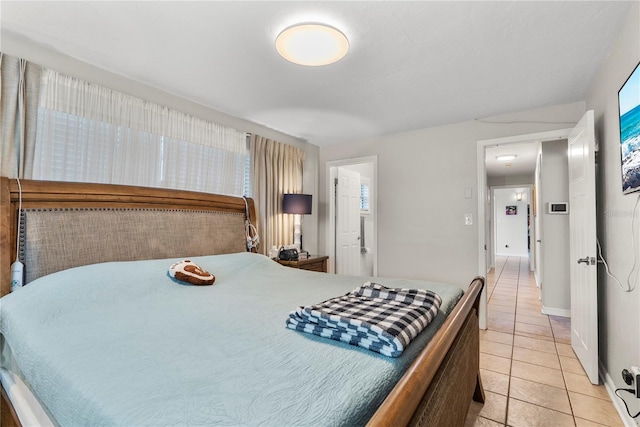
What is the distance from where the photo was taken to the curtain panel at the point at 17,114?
1757mm

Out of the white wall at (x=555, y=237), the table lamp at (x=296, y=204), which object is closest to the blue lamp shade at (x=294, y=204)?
the table lamp at (x=296, y=204)

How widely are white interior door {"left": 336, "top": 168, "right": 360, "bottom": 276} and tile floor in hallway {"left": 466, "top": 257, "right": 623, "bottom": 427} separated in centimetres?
212

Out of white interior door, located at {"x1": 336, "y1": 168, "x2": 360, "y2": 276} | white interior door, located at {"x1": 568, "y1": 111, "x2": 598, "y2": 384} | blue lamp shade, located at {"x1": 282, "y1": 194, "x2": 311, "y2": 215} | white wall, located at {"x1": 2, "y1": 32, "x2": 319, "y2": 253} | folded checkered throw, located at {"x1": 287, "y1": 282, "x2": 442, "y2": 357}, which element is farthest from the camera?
white interior door, located at {"x1": 336, "y1": 168, "x2": 360, "y2": 276}

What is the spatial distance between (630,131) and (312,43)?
186cm

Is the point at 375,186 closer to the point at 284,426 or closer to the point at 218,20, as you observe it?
the point at 218,20

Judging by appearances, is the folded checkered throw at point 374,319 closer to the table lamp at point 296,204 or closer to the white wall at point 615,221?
the white wall at point 615,221

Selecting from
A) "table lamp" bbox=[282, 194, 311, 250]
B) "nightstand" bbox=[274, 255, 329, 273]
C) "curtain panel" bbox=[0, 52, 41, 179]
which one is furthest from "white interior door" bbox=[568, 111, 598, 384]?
"curtain panel" bbox=[0, 52, 41, 179]

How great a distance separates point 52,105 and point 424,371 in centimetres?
268

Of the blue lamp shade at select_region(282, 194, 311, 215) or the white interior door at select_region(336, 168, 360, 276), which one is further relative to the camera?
the white interior door at select_region(336, 168, 360, 276)

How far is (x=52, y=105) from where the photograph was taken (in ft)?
6.44

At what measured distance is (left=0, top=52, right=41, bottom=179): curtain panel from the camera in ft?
5.76

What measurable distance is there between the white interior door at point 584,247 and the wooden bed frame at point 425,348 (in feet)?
3.16

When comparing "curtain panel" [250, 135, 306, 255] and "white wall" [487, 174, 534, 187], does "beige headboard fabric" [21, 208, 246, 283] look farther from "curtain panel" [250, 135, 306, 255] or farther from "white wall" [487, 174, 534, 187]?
"white wall" [487, 174, 534, 187]

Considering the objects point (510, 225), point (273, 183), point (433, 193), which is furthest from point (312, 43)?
point (510, 225)
